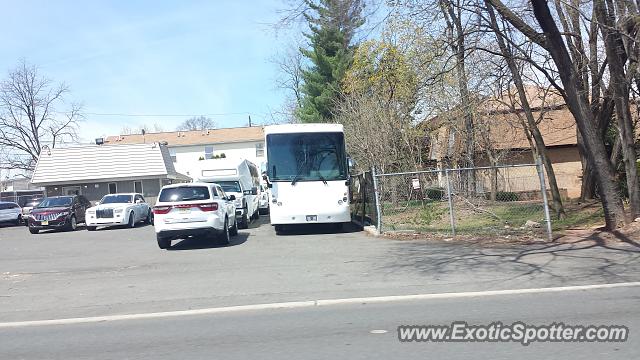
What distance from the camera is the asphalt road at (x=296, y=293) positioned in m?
6.38

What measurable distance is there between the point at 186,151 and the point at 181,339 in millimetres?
58212

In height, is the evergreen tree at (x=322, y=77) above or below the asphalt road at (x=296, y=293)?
above

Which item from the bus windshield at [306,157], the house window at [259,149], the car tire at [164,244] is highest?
the house window at [259,149]

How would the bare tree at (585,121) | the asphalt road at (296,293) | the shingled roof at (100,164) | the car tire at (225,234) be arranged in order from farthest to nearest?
the shingled roof at (100,164), the car tire at (225,234), the bare tree at (585,121), the asphalt road at (296,293)

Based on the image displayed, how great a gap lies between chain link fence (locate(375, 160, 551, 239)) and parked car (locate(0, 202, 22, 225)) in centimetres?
2473

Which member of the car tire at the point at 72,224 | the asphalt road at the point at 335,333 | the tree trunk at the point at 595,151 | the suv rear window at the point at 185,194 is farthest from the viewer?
the car tire at the point at 72,224

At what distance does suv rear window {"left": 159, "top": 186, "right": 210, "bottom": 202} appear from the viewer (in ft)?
51.9

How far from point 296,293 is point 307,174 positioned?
8929 millimetres

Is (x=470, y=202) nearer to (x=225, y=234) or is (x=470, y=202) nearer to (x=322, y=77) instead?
(x=225, y=234)

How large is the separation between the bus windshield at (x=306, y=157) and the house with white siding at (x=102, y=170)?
64.5 feet

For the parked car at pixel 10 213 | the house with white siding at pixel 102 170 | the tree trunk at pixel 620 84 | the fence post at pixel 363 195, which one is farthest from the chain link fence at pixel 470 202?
the parked car at pixel 10 213

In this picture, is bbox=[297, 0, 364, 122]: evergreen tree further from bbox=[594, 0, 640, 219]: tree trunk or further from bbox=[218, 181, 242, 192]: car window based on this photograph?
bbox=[594, 0, 640, 219]: tree trunk

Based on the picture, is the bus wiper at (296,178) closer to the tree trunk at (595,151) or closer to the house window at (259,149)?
the tree trunk at (595,151)

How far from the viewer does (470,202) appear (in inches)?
719
